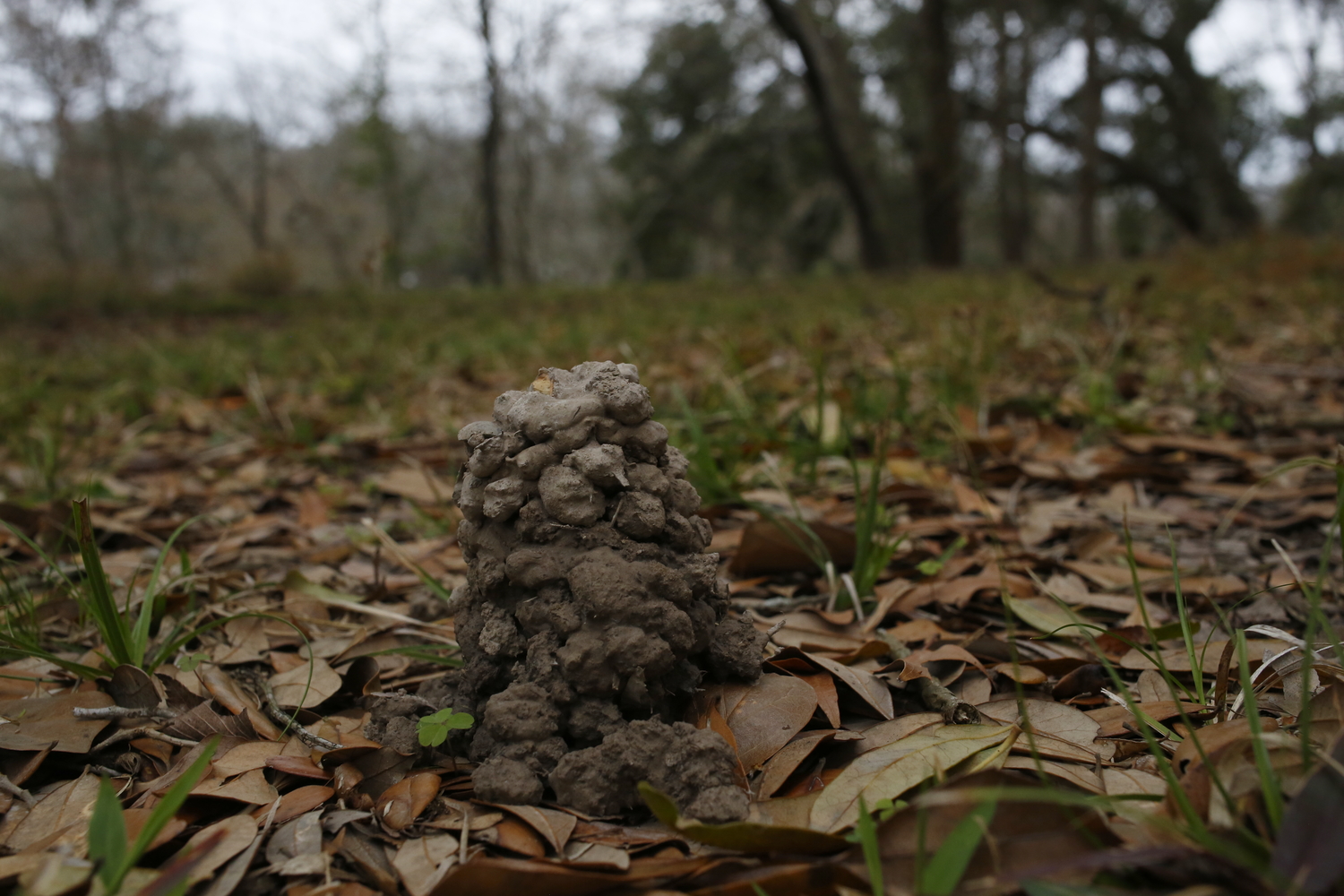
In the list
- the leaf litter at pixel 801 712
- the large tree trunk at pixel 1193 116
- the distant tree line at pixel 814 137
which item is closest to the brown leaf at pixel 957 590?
the leaf litter at pixel 801 712

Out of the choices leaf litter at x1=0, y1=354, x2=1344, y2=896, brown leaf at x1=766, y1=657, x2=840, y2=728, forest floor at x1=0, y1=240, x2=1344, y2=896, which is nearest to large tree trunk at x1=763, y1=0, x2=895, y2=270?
forest floor at x1=0, y1=240, x2=1344, y2=896

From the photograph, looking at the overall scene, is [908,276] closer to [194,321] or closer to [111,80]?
[194,321]

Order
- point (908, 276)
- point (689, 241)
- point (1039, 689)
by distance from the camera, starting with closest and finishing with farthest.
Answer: point (1039, 689)
point (908, 276)
point (689, 241)

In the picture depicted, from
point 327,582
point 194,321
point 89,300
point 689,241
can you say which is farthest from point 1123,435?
point 689,241

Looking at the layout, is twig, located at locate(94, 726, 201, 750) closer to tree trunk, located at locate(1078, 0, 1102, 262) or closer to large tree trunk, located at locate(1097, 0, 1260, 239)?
tree trunk, located at locate(1078, 0, 1102, 262)

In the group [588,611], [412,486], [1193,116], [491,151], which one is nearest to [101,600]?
[588,611]

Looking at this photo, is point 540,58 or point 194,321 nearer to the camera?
point 194,321

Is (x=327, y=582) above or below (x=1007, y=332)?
below

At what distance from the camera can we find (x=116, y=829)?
3.01 ft

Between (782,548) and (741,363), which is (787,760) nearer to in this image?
(782,548)

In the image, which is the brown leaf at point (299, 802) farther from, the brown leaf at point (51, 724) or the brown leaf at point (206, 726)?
the brown leaf at point (51, 724)

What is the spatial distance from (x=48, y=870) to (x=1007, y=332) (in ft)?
13.9

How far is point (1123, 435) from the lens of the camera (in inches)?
108

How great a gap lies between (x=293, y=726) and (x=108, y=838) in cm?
34
